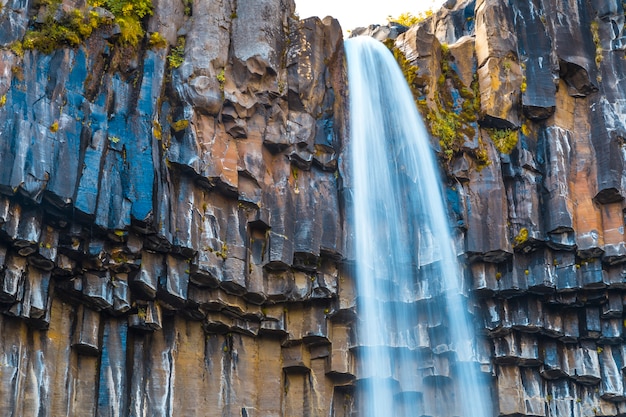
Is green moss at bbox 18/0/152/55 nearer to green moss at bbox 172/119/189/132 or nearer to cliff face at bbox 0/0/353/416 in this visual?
cliff face at bbox 0/0/353/416

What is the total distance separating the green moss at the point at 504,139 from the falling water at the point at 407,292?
6.18 feet

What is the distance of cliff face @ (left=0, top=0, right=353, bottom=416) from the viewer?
679 inches

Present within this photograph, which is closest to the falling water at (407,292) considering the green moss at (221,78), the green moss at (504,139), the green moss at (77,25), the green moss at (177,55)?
the green moss at (504,139)

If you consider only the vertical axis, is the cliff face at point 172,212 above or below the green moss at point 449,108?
below

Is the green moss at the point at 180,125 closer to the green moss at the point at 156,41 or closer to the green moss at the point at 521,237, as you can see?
the green moss at the point at 156,41

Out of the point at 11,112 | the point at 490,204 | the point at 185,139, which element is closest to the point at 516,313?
the point at 490,204

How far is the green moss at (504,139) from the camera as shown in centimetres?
2348

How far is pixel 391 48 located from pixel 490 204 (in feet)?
18.9

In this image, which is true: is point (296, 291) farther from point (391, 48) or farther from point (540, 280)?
point (391, 48)

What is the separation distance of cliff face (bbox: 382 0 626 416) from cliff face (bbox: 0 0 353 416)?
352 centimetres

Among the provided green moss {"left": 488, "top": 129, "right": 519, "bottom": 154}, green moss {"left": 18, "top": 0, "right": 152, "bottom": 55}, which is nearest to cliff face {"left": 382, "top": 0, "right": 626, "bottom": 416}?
green moss {"left": 488, "top": 129, "right": 519, "bottom": 154}

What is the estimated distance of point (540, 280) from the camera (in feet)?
72.9

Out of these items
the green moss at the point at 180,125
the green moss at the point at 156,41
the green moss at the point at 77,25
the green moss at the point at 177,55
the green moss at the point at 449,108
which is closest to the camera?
the green moss at the point at 77,25

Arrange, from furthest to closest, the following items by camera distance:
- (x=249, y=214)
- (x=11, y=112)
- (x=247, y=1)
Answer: (x=247, y=1)
(x=249, y=214)
(x=11, y=112)
